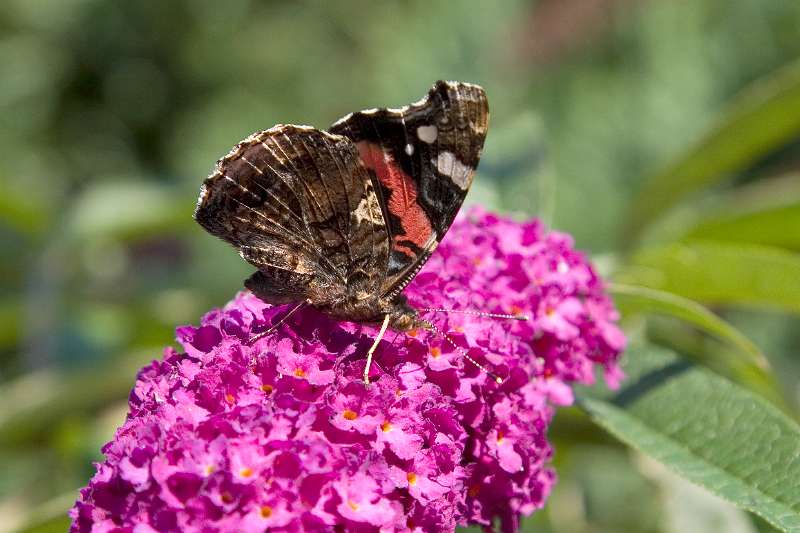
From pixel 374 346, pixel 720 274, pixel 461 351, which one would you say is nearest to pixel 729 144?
pixel 720 274

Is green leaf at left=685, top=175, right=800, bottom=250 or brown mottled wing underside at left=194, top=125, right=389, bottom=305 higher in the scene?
green leaf at left=685, top=175, right=800, bottom=250

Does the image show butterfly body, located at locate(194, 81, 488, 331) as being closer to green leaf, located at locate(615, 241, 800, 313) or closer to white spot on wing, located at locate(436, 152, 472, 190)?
white spot on wing, located at locate(436, 152, 472, 190)

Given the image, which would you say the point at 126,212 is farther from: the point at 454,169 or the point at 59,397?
the point at 454,169

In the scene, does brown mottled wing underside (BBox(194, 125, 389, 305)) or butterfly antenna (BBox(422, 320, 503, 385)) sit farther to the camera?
brown mottled wing underside (BBox(194, 125, 389, 305))

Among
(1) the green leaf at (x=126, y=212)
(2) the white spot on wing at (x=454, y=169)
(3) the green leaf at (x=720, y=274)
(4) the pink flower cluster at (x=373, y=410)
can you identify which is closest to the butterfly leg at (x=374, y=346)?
(4) the pink flower cluster at (x=373, y=410)

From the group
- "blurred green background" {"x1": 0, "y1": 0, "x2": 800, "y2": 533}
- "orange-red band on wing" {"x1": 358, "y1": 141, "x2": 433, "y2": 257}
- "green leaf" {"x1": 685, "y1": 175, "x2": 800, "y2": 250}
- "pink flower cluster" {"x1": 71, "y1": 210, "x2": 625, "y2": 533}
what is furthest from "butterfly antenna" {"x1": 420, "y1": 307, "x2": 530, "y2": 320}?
"green leaf" {"x1": 685, "y1": 175, "x2": 800, "y2": 250}

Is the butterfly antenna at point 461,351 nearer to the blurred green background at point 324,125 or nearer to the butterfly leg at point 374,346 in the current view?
the butterfly leg at point 374,346
